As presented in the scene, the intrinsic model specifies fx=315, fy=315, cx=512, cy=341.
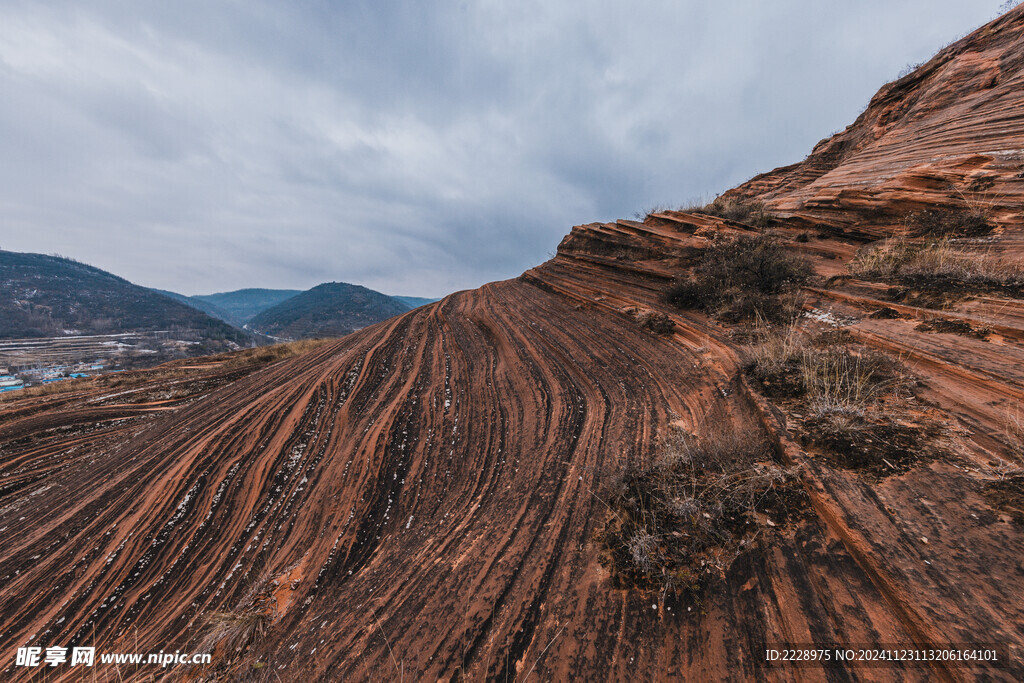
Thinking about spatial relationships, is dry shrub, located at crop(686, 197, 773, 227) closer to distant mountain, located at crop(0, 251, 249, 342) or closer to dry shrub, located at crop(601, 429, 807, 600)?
dry shrub, located at crop(601, 429, 807, 600)

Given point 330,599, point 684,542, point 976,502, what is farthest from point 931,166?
point 330,599

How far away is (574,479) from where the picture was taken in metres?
3.19

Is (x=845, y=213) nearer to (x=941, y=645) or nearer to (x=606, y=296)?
(x=606, y=296)

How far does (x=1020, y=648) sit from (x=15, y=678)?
689 centimetres

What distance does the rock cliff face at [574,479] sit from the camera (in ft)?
5.70

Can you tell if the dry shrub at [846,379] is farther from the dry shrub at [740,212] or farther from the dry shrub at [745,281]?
the dry shrub at [740,212]

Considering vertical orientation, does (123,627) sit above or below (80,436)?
below

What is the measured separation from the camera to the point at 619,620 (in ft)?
6.30

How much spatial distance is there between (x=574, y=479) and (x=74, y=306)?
15596cm

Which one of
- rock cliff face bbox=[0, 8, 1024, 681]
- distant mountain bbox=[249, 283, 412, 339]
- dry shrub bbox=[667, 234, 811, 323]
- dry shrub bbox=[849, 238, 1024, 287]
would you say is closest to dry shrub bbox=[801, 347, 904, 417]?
rock cliff face bbox=[0, 8, 1024, 681]

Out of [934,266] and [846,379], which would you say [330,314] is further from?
[934,266]

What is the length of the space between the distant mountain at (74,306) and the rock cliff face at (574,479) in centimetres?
10517

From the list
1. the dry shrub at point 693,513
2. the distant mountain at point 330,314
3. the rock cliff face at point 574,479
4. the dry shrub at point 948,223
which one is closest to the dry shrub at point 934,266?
the rock cliff face at point 574,479

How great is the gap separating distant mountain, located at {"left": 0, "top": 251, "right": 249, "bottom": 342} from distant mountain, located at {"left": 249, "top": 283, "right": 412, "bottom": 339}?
67.5ft
